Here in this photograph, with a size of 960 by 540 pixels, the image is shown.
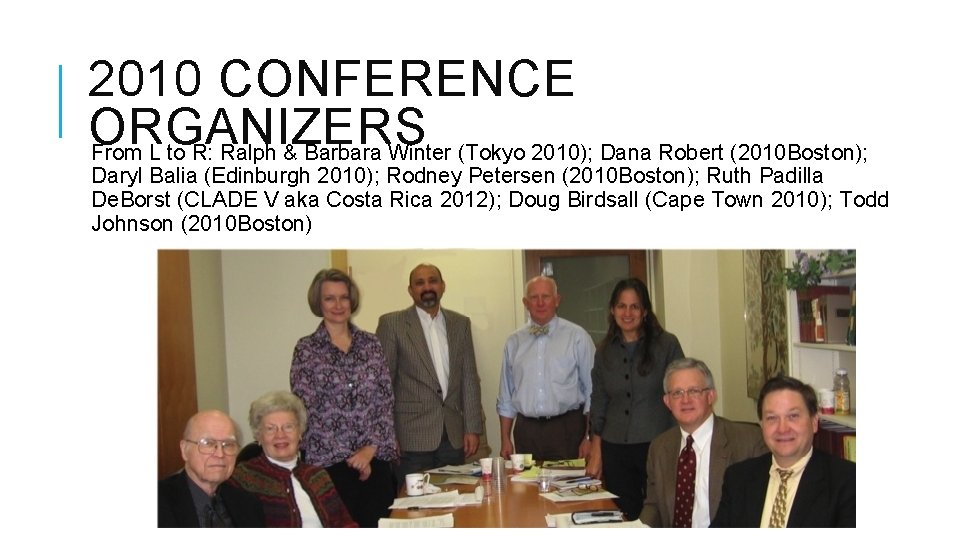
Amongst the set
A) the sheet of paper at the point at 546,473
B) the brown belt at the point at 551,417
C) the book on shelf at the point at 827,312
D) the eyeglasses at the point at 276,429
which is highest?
the book on shelf at the point at 827,312

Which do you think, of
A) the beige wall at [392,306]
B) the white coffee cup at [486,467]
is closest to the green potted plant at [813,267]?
the white coffee cup at [486,467]

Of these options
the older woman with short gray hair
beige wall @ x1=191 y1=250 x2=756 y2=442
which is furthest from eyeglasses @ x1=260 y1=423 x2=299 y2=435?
beige wall @ x1=191 y1=250 x2=756 y2=442

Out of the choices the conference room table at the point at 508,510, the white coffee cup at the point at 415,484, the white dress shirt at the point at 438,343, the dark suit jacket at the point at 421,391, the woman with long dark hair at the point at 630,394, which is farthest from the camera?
the white dress shirt at the point at 438,343

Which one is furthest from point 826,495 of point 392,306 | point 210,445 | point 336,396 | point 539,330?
point 392,306

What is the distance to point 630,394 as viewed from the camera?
13.5 ft

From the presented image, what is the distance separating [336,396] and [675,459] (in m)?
1.36

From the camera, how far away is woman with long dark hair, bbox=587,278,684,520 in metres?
4.07

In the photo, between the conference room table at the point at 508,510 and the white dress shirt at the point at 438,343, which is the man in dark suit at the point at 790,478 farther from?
the white dress shirt at the point at 438,343

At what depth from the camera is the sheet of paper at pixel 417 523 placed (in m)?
2.85

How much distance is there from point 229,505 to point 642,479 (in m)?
2.02

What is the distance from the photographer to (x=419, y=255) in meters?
6.87
